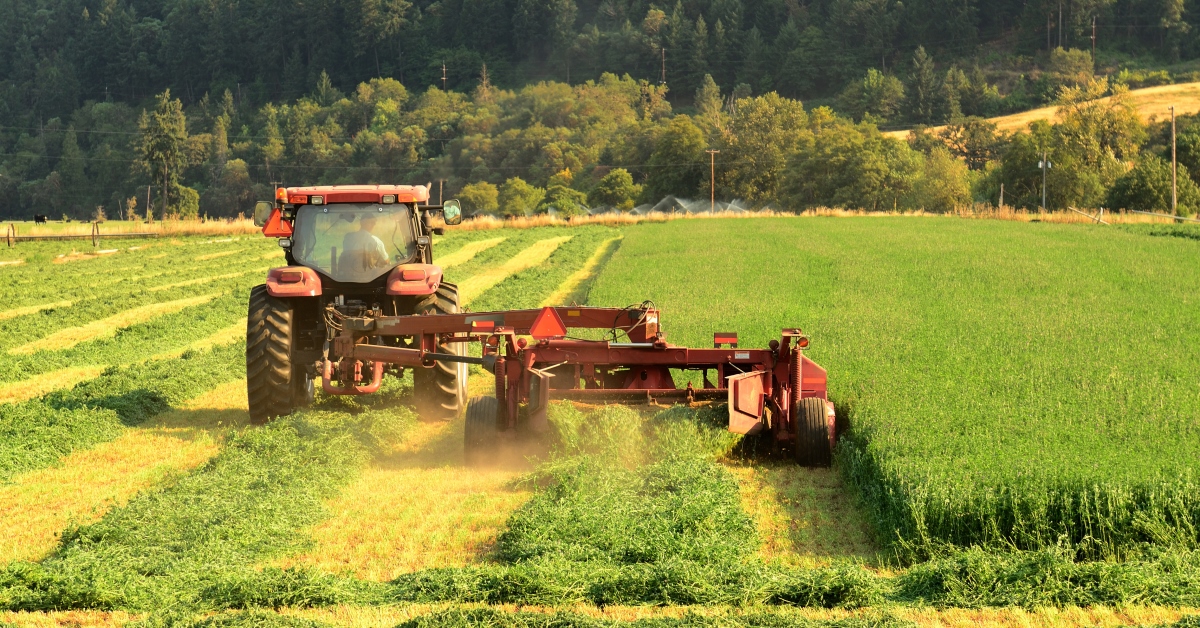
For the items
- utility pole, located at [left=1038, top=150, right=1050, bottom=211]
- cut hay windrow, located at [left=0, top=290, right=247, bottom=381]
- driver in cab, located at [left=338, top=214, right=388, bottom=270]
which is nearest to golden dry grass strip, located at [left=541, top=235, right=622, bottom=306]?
cut hay windrow, located at [left=0, top=290, right=247, bottom=381]

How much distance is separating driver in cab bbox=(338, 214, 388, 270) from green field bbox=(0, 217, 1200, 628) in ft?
5.00

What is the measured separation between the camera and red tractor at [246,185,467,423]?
1259 centimetres

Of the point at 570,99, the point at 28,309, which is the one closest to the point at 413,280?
the point at 28,309

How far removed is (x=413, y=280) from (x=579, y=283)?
14.7m

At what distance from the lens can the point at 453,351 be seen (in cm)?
1312

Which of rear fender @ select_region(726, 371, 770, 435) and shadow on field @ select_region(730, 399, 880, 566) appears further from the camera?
rear fender @ select_region(726, 371, 770, 435)

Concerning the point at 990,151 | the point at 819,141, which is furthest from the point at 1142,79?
the point at 819,141

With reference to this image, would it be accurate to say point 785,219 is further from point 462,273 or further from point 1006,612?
point 1006,612

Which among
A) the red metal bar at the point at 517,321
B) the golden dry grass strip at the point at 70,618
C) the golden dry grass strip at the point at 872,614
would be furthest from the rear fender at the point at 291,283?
the golden dry grass strip at the point at 872,614

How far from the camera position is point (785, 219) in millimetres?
53750

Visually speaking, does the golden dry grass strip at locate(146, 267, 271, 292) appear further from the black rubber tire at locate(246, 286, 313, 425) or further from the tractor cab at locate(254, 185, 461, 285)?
the black rubber tire at locate(246, 286, 313, 425)

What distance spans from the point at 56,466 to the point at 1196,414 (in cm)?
973

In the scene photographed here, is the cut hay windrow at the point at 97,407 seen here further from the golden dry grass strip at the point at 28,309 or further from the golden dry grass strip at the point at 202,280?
the golden dry grass strip at the point at 202,280

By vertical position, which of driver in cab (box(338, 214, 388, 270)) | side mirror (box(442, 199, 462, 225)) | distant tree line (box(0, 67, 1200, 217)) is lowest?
driver in cab (box(338, 214, 388, 270))
